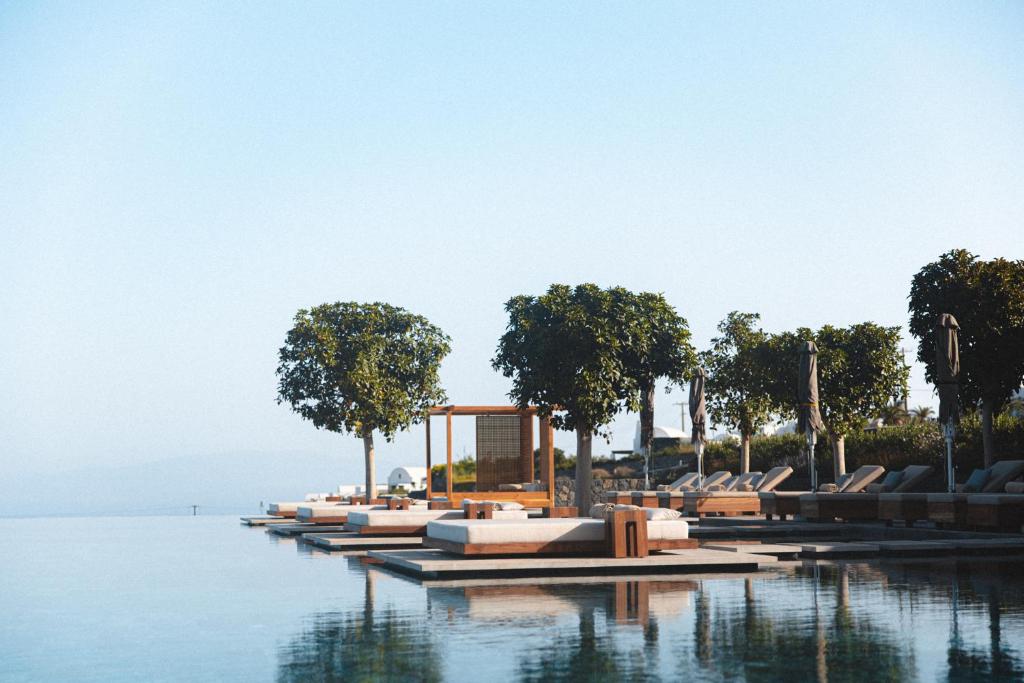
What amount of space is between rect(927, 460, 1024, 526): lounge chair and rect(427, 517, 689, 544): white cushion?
5450 mm

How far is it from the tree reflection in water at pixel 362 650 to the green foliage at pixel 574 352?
11.5m

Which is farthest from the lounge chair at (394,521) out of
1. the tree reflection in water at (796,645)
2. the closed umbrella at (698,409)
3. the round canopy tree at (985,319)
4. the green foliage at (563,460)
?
the green foliage at (563,460)

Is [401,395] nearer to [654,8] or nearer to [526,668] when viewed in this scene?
[654,8]

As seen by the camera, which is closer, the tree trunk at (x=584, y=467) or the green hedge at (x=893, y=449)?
the tree trunk at (x=584, y=467)

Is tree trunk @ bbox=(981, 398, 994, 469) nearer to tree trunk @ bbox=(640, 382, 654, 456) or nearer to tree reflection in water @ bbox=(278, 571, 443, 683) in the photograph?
tree trunk @ bbox=(640, 382, 654, 456)

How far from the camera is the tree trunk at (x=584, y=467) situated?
20.4m

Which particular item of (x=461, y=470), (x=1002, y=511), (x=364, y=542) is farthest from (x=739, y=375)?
(x=364, y=542)

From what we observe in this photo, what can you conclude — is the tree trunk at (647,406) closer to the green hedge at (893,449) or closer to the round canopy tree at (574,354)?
the round canopy tree at (574,354)

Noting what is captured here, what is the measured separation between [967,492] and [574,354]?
6.66 metres

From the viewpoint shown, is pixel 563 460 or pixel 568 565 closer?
pixel 568 565

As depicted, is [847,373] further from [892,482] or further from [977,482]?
[977,482]

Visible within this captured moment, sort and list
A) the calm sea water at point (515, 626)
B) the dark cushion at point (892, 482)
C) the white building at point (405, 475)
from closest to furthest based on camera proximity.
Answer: the calm sea water at point (515, 626) → the dark cushion at point (892, 482) → the white building at point (405, 475)

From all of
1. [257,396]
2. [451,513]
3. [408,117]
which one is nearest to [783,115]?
[408,117]

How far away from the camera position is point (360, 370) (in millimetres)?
26609
